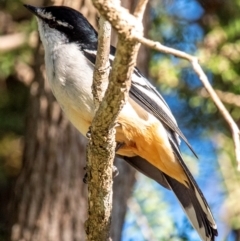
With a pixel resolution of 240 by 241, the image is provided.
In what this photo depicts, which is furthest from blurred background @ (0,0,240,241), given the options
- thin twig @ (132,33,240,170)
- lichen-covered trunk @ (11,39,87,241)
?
thin twig @ (132,33,240,170)

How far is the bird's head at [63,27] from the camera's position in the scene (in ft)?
12.9

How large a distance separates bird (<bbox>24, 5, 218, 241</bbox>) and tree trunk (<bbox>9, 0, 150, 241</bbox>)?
118cm

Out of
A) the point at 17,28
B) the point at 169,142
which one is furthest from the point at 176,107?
the point at 169,142

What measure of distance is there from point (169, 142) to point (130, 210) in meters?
2.18

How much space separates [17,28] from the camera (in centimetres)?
596

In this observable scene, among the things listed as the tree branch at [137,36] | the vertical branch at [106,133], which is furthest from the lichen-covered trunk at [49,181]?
the tree branch at [137,36]

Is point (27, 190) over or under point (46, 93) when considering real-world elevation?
under

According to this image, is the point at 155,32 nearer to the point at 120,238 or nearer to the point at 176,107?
the point at 176,107

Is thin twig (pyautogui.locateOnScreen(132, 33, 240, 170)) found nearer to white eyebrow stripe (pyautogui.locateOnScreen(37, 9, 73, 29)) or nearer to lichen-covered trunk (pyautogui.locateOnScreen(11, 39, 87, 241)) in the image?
white eyebrow stripe (pyautogui.locateOnScreen(37, 9, 73, 29))

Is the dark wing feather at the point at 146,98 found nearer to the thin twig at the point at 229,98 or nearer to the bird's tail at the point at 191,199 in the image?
the bird's tail at the point at 191,199

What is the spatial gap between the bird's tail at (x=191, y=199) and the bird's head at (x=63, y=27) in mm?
666

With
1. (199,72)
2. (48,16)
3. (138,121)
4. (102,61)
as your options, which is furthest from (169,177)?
(199,72)

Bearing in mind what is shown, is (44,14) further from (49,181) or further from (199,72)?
(199,72)

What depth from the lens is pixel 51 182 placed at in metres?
4.98
